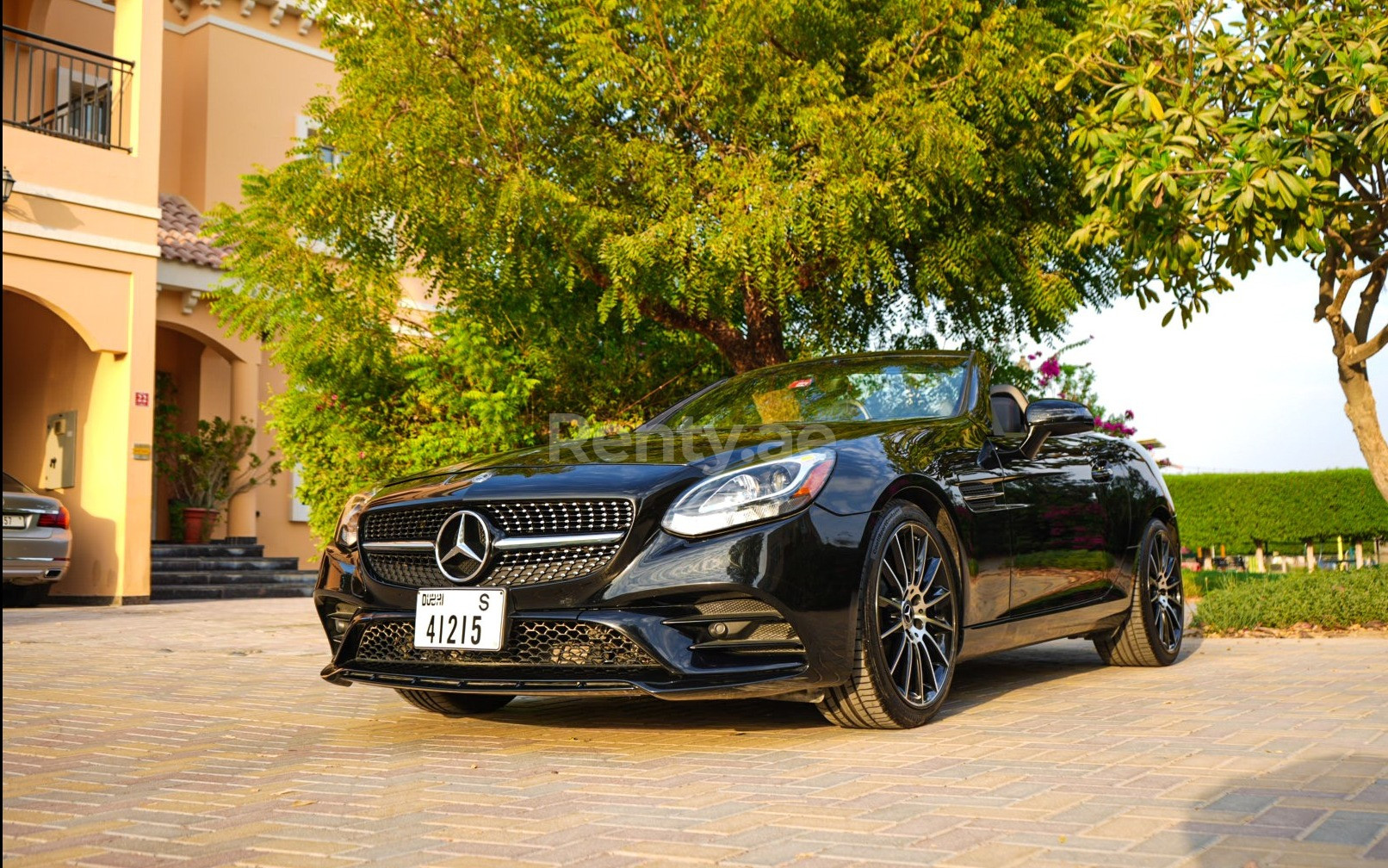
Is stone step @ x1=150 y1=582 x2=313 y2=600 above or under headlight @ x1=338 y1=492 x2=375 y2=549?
under

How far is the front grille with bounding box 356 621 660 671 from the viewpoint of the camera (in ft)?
13.8

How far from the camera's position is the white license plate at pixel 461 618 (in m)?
4.36

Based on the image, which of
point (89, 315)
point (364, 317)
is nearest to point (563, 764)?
point (364, 317)

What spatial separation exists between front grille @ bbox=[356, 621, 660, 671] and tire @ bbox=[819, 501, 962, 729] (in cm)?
78

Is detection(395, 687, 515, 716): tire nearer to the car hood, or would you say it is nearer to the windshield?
the car hood

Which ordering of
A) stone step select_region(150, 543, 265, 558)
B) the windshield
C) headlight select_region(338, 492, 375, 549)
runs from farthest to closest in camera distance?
1. stone step select_region(150, 543, 265, 558)
2. the windshield
3. headlight select_region(338, 492, 375, 549)

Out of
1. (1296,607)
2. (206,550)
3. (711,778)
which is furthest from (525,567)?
(206,550)

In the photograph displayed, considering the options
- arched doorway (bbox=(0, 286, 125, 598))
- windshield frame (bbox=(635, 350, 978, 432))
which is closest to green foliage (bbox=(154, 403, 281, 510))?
arched doorway (bbox=(0, 286, 125, 598))

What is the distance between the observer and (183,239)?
18.7m

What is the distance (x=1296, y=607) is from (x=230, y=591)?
43.0 feet

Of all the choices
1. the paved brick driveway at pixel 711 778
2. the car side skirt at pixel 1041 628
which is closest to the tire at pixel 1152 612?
the car side skirt at pixel 1041 628

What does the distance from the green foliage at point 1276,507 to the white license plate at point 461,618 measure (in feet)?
58.8

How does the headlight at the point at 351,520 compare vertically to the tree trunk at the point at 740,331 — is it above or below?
below

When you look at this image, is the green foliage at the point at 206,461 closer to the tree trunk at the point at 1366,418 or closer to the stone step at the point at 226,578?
the stone step at the point at 226,578
